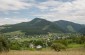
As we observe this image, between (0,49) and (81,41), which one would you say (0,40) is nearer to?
(0,49)

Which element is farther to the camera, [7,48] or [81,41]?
[81,41]

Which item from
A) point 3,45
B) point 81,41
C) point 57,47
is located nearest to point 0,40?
point 3,45

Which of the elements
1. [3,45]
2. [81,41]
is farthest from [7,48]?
[81,41]

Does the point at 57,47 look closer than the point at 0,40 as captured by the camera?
No

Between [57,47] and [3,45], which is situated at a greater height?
[3,45]

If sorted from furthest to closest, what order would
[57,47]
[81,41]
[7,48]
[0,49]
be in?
[81,41]
[57,47]
[7,48]
[0,49]

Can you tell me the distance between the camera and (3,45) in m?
22.6

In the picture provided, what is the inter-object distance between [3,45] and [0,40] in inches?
26.9

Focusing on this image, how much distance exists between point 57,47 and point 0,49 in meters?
17.7

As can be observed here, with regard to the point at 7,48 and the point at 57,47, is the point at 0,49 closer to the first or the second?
the point at 7,48

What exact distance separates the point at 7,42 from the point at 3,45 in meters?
0.72

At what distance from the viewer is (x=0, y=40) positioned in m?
22.3

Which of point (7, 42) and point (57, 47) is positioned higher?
point (7, 42)

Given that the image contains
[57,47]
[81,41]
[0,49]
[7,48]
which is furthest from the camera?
[81,41]
